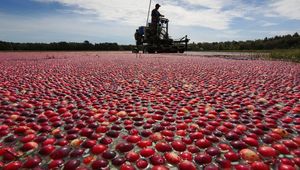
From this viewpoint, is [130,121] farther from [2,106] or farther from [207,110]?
[2,106]

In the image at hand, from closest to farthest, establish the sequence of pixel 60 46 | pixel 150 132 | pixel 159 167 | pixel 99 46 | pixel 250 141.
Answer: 1. pixel 159 167
2. pixel 250 141
3. pixel 150 132
4. pixel 60 46
5. pixel 99 46

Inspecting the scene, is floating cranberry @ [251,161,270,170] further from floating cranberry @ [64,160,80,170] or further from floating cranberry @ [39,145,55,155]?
floating cranberry @ [39,145,55,155]

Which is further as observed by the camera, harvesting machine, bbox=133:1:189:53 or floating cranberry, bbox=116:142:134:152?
harvesting machine, bbox=133:1:189:53

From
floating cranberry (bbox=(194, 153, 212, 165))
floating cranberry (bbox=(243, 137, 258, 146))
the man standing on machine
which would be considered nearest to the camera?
floating cranberry (bbox=(194, 153, 212, 165))

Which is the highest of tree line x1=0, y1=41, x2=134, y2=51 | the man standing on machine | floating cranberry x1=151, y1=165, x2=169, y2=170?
the man standing on machine

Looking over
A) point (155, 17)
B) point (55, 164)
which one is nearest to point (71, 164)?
point (55, 164)

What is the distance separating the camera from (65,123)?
194 cm

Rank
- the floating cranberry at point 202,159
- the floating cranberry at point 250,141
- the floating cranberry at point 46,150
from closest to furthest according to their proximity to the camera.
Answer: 1. the floating cranberry at point 202,159
2. the floating cranberry at point 46,150
3. the floating cranberry at point 250,141

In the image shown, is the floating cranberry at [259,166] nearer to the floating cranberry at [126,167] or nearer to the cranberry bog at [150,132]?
the cranberry bog at [150,132]

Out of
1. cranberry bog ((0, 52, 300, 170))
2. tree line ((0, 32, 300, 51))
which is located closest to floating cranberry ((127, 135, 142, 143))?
cranberry bog ((0, 52, 300, 170))

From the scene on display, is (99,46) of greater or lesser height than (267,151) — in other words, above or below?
above

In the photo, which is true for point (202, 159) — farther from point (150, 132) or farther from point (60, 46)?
point (60, 46)

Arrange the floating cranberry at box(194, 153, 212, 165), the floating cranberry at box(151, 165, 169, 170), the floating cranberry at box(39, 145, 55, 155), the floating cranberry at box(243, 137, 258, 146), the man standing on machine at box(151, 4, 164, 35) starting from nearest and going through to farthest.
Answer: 1. the floating cranberry at box(151, 165, 169, 170)
2. the floating cranberry at box(194, 153, 212, 165)
3. the floating cranberry at box(39, 145, 55, 155)
4. the floating cranberry at box(243, 137, 258, 146)
5. the man standing on machine at box(151, 4, 164, 35)

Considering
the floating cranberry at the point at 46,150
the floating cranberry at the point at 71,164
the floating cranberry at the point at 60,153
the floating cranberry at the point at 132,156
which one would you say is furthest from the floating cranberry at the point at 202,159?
the floating cranberry at the point at 46,150
